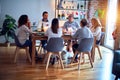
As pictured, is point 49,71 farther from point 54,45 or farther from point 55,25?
point 55,25

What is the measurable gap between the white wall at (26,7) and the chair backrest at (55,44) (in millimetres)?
3238

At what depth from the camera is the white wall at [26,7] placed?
7960mm

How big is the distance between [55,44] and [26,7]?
341 centimetres

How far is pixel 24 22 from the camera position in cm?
569

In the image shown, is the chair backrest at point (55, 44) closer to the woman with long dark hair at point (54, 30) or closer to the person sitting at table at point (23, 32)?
the woman with long dark hair at point (54, 30)

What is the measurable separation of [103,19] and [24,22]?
3653 millimetres

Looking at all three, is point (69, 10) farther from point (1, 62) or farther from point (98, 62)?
point (1, 62)

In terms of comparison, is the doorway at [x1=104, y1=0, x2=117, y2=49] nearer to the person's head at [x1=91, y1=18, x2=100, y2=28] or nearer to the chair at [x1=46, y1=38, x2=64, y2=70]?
the person's head at [x1=91, y1=18, x2=100, y2=28]

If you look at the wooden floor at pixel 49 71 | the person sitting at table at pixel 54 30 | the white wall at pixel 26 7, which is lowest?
the wooden floor at pixel 49 71

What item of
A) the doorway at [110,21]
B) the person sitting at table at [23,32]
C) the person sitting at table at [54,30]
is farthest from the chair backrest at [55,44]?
the doorway at [110,21]

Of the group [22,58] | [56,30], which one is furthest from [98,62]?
[22,58]

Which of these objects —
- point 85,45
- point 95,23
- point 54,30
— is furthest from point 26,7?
point 85,45

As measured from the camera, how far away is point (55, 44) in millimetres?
5113

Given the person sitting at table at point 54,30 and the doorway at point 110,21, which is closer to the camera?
the person sitting at table at point 54,30
